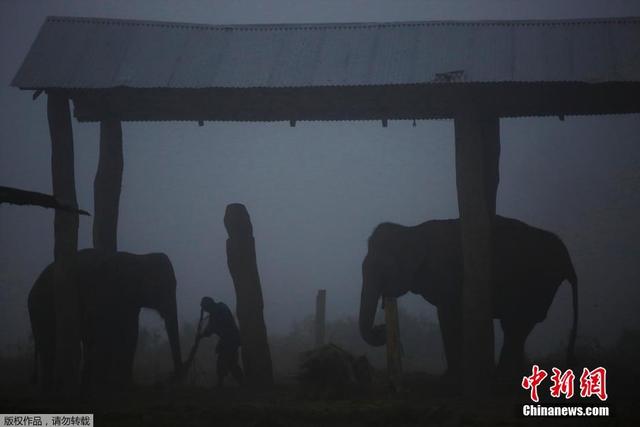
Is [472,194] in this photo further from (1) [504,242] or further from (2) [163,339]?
(2) [163,339]

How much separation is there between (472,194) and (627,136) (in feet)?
23.4

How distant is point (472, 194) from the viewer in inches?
516

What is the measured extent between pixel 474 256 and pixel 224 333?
4526 millimetres

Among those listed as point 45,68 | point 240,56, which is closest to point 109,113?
point 45,68

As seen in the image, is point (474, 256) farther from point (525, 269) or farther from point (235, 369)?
point (235, 369)

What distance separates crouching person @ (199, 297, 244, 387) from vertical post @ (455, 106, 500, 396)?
4.02m

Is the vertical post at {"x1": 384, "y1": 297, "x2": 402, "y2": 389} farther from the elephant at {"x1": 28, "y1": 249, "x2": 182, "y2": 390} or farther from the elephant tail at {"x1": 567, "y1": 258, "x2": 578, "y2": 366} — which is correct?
the elephant at {"x1": 28, "y1": 249, "x2": 182, "y2": 390}

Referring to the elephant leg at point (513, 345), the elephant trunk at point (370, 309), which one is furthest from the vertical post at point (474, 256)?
the elephant leg at point (513, 345)

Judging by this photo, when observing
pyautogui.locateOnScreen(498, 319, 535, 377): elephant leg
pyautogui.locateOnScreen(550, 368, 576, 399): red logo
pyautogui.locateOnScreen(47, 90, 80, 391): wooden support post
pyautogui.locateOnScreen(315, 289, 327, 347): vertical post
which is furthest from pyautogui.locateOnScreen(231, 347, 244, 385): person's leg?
pyautogui.locateOnScreen(550, 368, 576, 399): red logo

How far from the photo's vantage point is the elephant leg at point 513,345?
49.0ft

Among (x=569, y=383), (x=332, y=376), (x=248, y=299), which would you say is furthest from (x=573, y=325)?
(x=248, y=299)

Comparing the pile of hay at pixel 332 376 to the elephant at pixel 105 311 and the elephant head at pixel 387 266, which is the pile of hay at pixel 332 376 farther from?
the elephant at pixel 105 311

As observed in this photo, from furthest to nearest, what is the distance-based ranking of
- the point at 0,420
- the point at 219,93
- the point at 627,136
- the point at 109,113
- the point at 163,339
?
the point at 163,339
the point at 627,136
the point at 109,113
the point at 219,93
the point at 0,420

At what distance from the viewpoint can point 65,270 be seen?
43.3 ft
